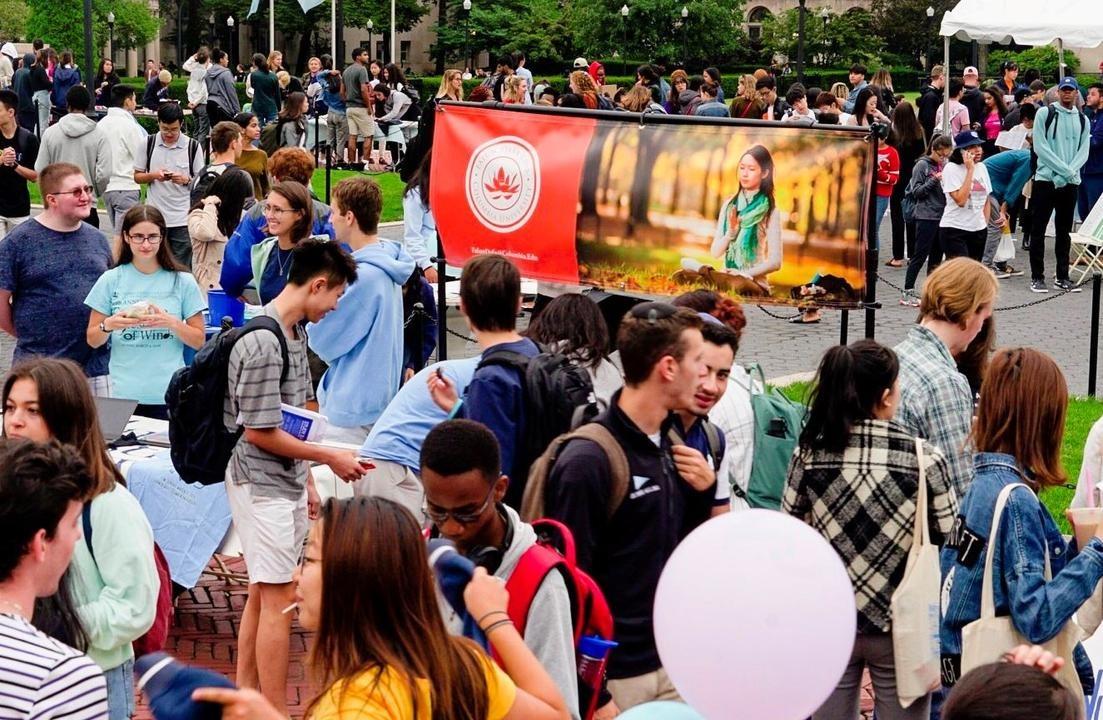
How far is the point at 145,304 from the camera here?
24.5 ft

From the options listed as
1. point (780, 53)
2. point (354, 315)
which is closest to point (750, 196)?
point (354, 315)

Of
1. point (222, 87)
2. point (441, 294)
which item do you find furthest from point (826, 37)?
point (441, 294)

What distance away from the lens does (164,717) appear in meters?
2.67

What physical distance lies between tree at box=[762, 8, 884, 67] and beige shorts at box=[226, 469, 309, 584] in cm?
6129

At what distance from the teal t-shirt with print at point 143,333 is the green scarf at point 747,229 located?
2.86 meters

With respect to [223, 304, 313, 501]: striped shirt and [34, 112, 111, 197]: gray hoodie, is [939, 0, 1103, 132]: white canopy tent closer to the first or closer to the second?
[34, 112, 111, 197]: gray hoodie

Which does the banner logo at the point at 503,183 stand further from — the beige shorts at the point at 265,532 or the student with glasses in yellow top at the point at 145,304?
the beige shorts at the point at 265,532

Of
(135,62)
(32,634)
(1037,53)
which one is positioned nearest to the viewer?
(32,634)

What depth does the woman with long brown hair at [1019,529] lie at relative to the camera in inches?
183

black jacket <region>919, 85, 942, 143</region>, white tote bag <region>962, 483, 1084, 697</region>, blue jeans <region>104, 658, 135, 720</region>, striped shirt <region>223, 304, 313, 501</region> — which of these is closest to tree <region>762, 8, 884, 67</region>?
black jacket <region>919, 85, 942, 143</region>

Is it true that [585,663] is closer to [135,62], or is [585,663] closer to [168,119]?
[168,119]

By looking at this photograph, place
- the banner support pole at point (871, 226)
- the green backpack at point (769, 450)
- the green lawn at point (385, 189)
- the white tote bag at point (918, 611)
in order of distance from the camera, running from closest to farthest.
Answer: the white tote bag at point (918, 611) < the green backpack at point (769, 450) < the banner support pole at point (871, 226) < the green lawn at point (385, 189)

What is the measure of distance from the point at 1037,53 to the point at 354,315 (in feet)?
161

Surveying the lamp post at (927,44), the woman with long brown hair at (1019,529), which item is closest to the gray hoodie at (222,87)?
the woman with long brown hair at (1019,529)
